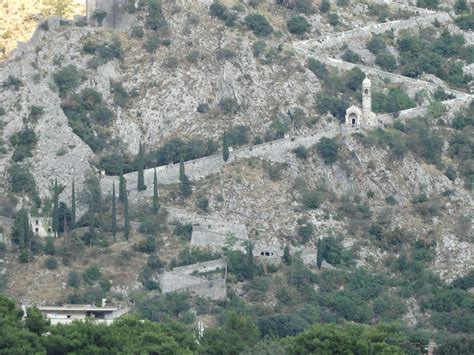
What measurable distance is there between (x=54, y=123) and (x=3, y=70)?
510 cm

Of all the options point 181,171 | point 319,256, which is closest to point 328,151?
point 181,171

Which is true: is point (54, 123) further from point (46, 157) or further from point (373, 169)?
point (373, 169)

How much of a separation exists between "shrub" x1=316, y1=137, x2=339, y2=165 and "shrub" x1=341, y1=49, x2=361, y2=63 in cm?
1169

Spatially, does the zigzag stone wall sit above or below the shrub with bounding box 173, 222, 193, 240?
above

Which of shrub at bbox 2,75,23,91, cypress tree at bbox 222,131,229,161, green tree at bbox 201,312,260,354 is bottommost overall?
green tree at bbox 201,312,260,354

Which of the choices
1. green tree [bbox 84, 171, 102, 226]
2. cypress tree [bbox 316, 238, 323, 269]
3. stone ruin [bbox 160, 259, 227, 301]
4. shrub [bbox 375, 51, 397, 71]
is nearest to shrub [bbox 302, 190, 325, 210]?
cypress tree [bbox 316, 238, 323, 269]

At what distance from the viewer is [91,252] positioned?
15100cm

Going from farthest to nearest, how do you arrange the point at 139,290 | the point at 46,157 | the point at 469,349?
the point at 46,157, the point at 139,290, the point at 469,349

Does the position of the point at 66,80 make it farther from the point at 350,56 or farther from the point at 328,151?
the point at 350,56

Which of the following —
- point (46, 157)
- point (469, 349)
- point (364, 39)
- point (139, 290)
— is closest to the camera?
point (469, 349)

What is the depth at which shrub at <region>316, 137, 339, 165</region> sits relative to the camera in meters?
159

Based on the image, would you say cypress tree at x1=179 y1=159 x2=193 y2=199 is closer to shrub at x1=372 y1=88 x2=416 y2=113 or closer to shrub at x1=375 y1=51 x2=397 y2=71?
shrub at x1=372 y1=88 x2=416 y2=113

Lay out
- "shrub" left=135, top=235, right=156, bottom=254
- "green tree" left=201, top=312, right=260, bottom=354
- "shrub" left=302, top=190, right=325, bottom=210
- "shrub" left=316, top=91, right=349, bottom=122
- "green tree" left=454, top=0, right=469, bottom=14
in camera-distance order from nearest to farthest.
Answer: "green tree" left=201, top=312, right=260, bottom=354 < "shrub" left=135, top=235, right=156, bottom=254 < "shrub" left=302, top=190, right=325, bottom=210 < "shrub" left=316, top=91, right=349, bottom=122 < "green tree" left=454, top=0, right=469, bottom=14

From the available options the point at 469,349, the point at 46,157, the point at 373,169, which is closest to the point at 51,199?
the point at 46,157
